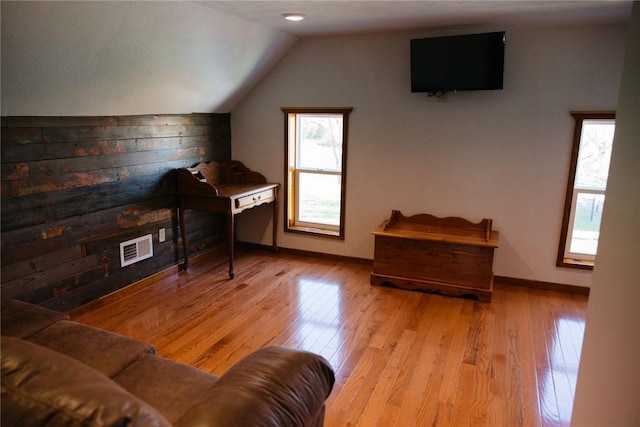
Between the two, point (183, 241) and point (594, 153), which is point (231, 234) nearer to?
point (183, 241)

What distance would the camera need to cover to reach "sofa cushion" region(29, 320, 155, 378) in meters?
1.75

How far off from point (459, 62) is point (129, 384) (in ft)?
10.6

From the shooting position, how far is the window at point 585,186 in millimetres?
3633

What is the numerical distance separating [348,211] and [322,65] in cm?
142

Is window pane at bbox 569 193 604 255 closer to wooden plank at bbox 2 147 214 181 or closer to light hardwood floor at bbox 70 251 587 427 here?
light hardwood floor at bbox 70 251 587 427

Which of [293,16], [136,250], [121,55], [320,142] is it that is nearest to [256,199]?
[320,142]

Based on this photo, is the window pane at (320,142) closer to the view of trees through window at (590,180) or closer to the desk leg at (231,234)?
the desk leg at (231,234)

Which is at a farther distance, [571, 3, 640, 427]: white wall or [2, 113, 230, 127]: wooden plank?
[2, 113, 230, 127]: wooden plank

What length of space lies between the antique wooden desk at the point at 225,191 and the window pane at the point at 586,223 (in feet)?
9.08

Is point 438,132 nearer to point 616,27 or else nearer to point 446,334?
point 616,27

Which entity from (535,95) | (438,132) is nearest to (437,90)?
(438,132)

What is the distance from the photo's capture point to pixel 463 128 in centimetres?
394

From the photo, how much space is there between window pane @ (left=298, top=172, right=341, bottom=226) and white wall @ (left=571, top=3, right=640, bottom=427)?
3.15m

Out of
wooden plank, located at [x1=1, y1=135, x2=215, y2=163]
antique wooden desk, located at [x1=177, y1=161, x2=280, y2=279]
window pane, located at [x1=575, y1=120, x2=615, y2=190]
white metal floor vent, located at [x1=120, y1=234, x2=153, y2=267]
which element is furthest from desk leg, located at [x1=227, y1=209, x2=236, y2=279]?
window pane, located at [x1=575, y1=120, x2=615, y2=190]
